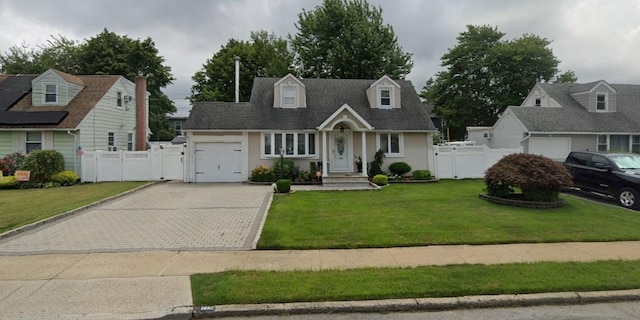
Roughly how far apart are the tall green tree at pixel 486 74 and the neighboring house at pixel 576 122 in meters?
12.4

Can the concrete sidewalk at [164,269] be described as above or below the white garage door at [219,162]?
below

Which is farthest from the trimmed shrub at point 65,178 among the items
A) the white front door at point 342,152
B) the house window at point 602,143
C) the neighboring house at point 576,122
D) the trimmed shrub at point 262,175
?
the house window at point 602,143

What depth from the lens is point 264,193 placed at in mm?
15359

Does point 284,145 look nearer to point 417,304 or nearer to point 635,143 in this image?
point 417,304

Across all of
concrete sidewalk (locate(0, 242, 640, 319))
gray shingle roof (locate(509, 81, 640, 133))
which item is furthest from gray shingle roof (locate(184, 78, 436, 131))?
concrete sidewalk (locate(0, 242, 640, 319))

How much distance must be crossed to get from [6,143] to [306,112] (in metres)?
16.7

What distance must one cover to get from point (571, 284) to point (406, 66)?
32175 millimetres

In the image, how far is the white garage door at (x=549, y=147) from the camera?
23.7m

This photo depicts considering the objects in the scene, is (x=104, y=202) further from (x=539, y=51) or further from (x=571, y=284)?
(x=539, y=51)

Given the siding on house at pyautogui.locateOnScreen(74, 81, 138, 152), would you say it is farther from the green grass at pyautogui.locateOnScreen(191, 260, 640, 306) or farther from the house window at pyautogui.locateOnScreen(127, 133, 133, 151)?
the green grass at pyautogui.locateOnScreen(191, 260, 640, 306)

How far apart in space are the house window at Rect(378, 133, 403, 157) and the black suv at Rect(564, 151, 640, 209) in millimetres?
8270

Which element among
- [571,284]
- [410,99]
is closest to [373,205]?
[571,284]

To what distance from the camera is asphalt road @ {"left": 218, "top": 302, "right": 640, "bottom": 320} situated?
4.71m

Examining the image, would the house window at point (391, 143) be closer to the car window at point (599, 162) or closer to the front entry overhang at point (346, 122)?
the front entry overhang at point (346, 122)
